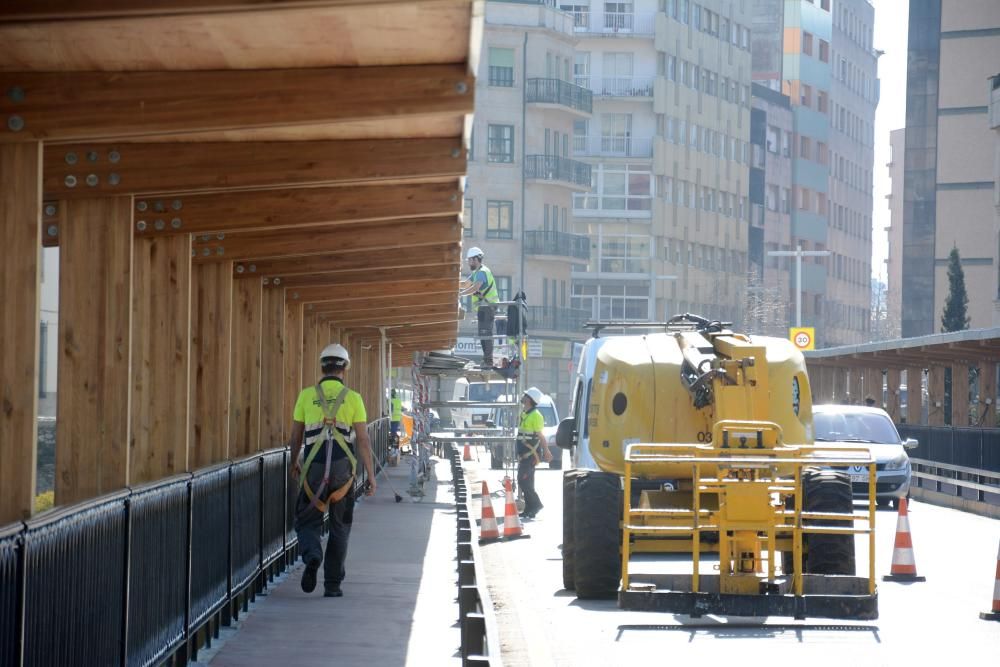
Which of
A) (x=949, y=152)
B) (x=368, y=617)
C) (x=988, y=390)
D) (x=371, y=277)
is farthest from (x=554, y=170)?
(x=368, y=617)

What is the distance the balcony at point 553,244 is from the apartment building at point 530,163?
47 mm

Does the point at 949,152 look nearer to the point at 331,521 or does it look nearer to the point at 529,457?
the point at 529,457

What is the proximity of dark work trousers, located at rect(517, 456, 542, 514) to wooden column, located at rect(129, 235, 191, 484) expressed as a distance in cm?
1385

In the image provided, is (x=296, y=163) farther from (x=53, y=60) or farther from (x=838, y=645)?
(x=838, y=645)

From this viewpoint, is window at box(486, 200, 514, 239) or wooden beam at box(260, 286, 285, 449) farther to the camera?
window at box(486, 200, 514, 239)

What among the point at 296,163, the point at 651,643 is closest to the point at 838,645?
the point at 651,643

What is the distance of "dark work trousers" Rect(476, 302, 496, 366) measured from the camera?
32.4m

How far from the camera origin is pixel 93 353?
13.2m

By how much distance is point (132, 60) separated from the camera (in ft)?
35.1

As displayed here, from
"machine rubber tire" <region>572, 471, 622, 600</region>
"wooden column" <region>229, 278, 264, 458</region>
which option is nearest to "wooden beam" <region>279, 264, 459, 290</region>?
"wooden column" <region>229, 278, 264, 458</region>

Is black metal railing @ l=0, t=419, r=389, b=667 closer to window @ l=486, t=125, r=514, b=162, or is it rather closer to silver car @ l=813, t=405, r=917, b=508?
silver car @ l=813, t=405, r=917, b=508

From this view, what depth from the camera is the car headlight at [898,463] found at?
3266 centimetres

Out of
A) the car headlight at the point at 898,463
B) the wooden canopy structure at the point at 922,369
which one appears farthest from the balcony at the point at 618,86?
the car headlight at the point at 898,463

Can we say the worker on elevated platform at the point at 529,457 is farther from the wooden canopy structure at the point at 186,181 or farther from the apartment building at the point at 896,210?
the apartment building at the point at 896,210
